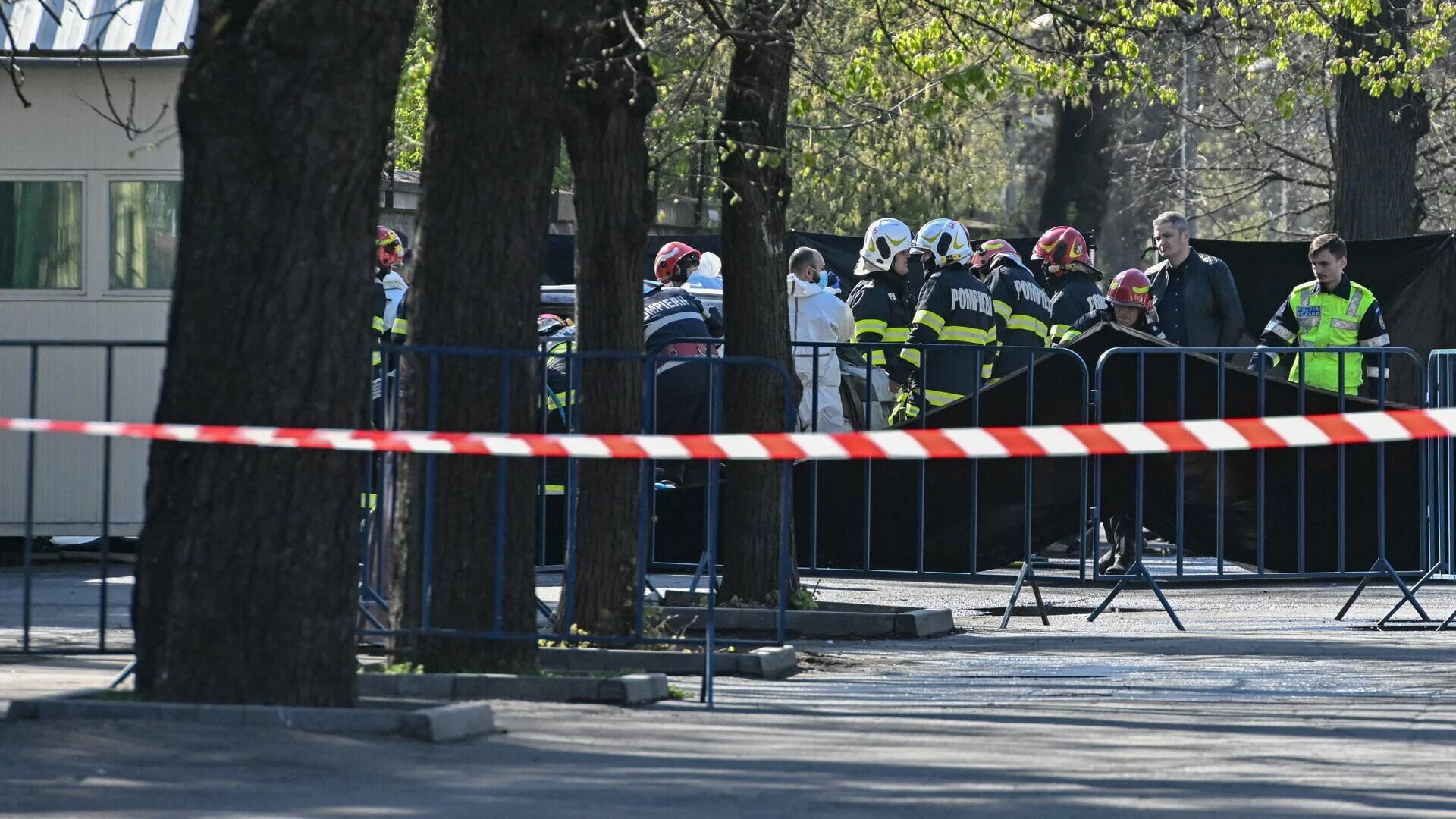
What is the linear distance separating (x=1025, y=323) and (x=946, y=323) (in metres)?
1.48

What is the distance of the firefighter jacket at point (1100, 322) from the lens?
49.9ft

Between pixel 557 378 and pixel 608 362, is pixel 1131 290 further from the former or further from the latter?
pixel 608 362

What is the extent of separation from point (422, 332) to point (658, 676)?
1.49 metres

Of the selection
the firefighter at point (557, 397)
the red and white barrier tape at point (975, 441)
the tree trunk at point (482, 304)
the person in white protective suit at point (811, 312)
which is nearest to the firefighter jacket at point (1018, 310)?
the person in white protective suit at point (811, 312)

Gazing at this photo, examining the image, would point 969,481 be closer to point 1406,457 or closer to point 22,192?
point 1406,457

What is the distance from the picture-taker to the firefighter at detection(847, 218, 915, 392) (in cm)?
1600

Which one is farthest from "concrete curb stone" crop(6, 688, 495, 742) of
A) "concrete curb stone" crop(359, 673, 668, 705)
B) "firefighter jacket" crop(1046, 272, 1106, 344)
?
"firefighter jacket" crop(1046, 272, 1106, 344)

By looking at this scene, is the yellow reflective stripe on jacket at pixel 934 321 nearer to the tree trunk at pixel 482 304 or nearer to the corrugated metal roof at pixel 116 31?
the corrugated metal roof at pixel 116 31

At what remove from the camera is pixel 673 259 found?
17641 mm

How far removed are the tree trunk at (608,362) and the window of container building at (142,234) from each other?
18.9 feet

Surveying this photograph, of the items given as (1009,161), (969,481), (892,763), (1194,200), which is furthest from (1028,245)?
(1009,161)

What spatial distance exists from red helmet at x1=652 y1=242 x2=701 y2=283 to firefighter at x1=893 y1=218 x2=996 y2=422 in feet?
6.36

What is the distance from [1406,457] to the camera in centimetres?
1195

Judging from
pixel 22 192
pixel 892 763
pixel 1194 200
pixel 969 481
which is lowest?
pixel 892 763
